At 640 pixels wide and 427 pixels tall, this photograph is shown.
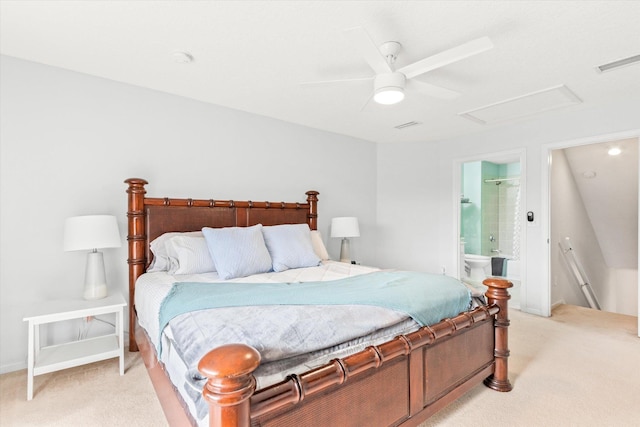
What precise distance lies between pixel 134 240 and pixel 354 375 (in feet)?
7.55

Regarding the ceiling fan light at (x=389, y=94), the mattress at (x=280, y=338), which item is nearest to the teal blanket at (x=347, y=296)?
the mattress at (x=280, y=338)

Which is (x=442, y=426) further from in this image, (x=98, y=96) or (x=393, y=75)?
(x=98, y=96)

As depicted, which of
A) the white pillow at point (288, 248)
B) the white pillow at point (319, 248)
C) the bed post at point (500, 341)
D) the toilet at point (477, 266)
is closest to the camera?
the bed post at point (500, 341)

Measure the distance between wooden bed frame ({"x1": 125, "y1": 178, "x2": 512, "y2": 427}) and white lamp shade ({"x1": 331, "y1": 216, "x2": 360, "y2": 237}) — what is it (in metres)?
2.04

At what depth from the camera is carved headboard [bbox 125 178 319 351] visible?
273 cm

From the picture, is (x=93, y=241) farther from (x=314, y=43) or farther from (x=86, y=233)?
(x=314, y=43)

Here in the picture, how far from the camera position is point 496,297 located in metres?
2.13

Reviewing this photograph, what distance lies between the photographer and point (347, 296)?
1678 mm

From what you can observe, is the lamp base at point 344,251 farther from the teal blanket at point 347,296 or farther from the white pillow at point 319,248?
the teal blanket at point 347,296

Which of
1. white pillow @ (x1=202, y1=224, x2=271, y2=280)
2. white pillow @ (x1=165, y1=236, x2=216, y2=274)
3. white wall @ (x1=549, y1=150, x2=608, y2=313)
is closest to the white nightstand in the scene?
white pillow @ (x1=165, y1=236, x2=216, y2=274)

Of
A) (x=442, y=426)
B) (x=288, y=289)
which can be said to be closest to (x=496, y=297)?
(x=442, y=426)

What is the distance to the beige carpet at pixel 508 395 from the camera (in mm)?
1831

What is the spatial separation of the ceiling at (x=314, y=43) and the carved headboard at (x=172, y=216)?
1.05m

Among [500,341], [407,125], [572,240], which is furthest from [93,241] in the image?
[572,240]
